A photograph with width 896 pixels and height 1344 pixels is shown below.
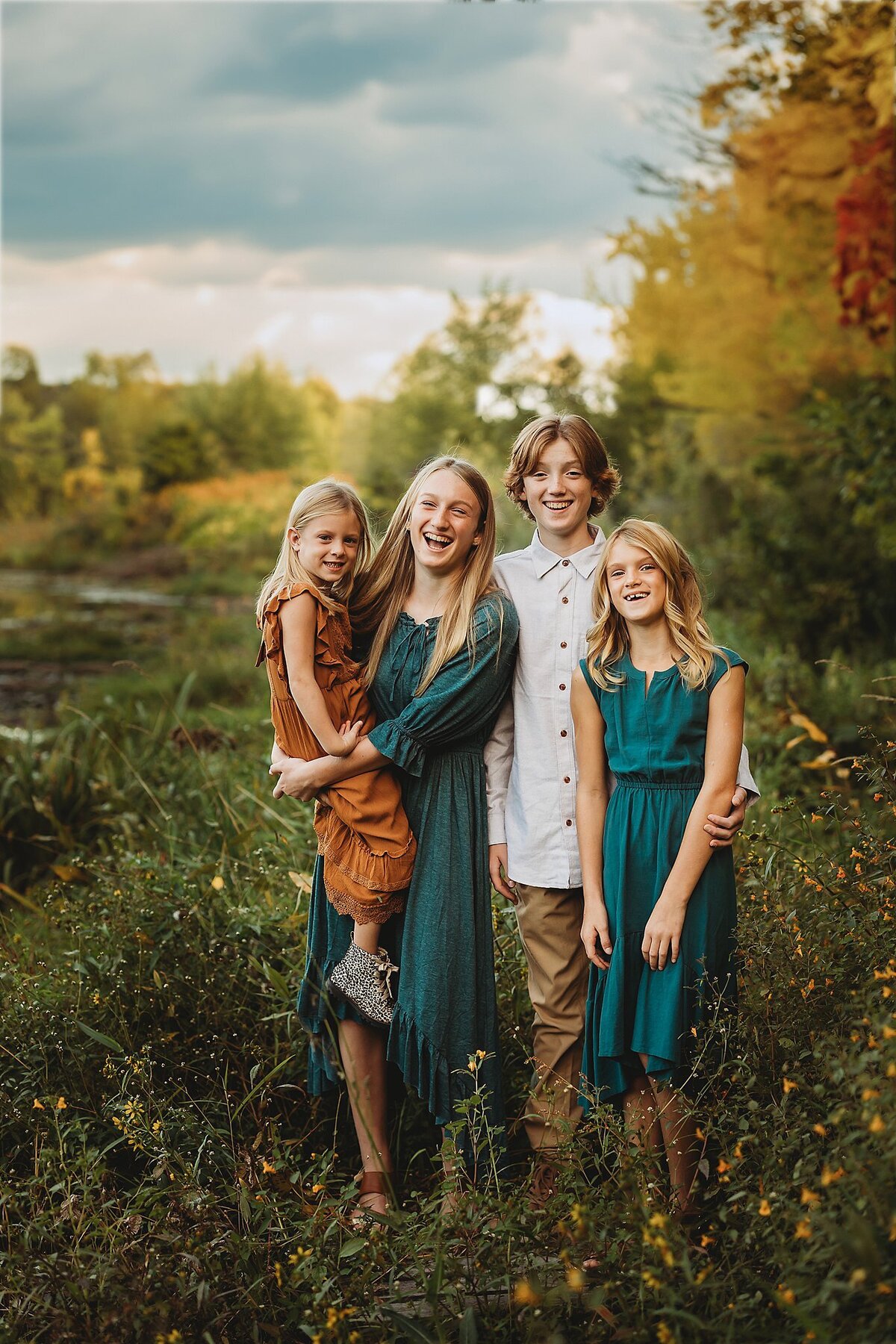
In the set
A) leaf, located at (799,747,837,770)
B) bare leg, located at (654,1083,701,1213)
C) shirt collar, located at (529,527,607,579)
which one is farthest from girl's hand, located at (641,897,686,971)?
leaf, located at (799,747,837,770)

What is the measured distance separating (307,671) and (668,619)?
0.83 meters

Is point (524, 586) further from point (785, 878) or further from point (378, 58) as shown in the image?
point (378, 58)

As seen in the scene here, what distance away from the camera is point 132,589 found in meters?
11.2

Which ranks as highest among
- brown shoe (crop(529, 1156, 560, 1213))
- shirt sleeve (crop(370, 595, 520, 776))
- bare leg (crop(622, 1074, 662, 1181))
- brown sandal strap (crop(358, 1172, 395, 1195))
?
shirt sleeve (crop(370, 595, 520, 776))

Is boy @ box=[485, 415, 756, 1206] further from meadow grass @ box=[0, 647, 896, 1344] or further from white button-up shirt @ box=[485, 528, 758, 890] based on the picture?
meadow grass @ box=[0, 647, 896, 1344]

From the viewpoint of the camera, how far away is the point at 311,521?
2.64 m

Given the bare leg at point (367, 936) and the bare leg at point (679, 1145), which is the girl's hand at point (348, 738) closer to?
the bare leg at point (367, 936)

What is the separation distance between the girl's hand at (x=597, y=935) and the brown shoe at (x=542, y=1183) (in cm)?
42

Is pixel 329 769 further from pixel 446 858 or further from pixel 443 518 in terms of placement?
pixel 443 518

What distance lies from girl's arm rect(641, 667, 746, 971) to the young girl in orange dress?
62 centimetres

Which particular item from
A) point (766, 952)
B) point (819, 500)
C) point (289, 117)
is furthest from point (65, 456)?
point (766, 952)

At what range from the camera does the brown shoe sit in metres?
2.16

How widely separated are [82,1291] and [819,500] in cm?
782

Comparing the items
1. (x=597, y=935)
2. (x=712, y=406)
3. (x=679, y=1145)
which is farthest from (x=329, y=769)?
(x=712, y=406)
